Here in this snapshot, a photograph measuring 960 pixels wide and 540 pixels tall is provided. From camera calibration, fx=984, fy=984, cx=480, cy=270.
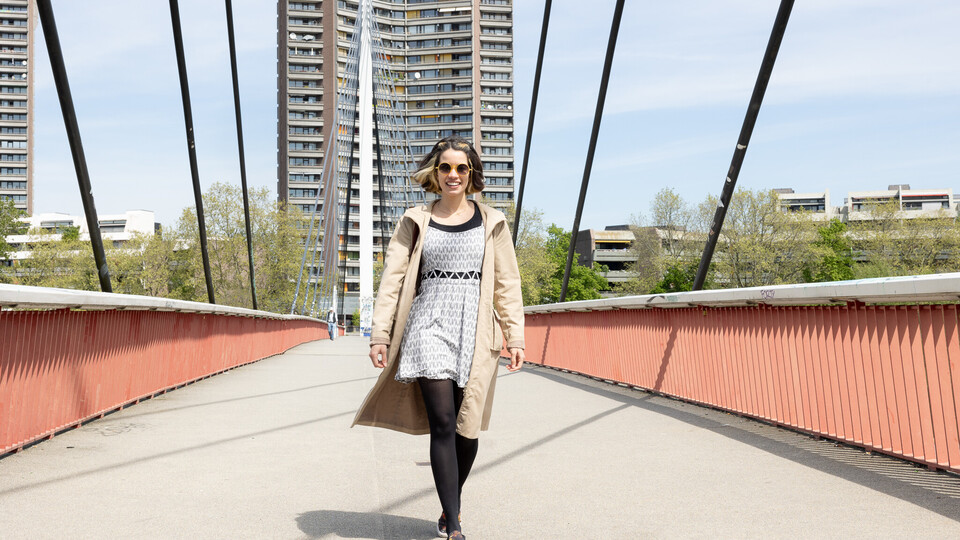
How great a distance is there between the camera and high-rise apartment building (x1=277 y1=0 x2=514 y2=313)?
11331 centimetres

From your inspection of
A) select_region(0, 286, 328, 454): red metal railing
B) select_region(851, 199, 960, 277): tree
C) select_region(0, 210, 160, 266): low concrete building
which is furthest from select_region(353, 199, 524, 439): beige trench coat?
select_region(0, 210, 160, 266): low concrete building

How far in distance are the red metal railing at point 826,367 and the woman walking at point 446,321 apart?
2050mm

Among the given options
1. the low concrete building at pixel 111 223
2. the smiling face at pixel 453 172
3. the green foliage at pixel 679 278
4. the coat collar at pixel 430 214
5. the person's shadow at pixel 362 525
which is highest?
the low concrete building at pixel 111 223

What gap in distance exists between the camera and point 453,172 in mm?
4078

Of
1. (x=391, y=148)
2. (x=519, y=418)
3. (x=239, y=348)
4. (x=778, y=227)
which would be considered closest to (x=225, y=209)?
(x=391, y=148)

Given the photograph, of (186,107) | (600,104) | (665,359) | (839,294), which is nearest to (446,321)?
(839,294)

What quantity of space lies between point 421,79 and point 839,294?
113607mm

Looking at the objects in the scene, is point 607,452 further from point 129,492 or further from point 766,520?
point 129,492

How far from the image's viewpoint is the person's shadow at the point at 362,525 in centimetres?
381

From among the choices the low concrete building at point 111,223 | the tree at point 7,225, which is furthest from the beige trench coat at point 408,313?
the low concrete building at point 111,223

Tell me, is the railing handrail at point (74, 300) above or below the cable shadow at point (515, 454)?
above

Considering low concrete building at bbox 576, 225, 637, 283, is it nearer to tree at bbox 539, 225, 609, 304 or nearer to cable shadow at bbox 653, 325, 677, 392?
tree at bbox 539, 225, 609, 304

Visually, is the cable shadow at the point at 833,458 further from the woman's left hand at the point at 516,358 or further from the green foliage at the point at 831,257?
the green foliage at the point at 831,257

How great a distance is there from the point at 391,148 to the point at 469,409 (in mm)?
55926
